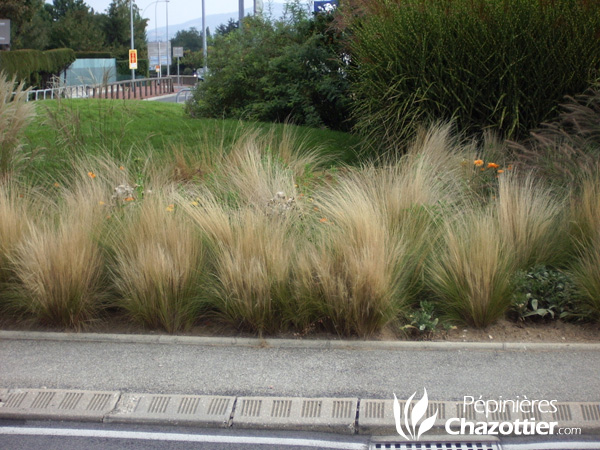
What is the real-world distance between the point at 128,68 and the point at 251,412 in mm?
64817

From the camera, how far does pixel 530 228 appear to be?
22.3ft

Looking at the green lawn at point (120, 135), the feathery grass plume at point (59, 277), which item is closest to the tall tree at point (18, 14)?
the green lawn at point (120, 135)

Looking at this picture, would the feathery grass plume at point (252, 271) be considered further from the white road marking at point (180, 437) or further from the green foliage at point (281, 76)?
the green foliage at point (281, 76)

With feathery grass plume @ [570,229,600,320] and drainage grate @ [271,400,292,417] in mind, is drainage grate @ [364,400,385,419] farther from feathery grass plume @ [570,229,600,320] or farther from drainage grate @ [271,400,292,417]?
feathery grass plume @ [570,229,600,320]

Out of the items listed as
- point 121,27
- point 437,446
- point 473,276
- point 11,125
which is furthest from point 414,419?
point 121,27

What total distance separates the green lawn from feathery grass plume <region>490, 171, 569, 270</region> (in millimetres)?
4323

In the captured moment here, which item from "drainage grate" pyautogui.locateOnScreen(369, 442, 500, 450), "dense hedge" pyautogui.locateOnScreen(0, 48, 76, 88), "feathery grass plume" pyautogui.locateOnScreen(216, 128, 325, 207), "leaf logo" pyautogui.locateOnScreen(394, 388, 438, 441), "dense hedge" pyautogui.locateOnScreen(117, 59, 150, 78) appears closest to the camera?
"drainage grate" pyautogui.locateOnScreen(369, 442, 500, 450)

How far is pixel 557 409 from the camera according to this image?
4535 millimetres

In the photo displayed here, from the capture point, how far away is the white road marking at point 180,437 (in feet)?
14.0

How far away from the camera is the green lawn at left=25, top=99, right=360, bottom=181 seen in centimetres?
934

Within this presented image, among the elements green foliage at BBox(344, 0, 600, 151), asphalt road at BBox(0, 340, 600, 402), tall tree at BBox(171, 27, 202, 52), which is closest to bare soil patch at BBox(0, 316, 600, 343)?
asphalt road at BBox(0, 340, 600, 402)

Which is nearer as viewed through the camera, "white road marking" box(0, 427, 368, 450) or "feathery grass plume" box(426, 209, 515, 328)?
"white road marking" box(0, 427, 368, 450)

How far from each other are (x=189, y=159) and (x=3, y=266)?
408 cm

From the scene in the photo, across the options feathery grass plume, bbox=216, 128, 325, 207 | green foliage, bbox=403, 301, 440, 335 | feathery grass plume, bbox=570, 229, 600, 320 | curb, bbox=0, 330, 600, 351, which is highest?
feathery grass plume, bbox=216, 128, 325, 207
